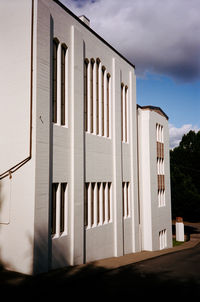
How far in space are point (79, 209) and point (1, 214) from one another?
3632mm

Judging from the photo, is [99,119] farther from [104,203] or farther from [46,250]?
[46,250]

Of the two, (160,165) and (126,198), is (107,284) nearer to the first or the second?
(126,198)

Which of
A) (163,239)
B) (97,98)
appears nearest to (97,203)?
(97,98)

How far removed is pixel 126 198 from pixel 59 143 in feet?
27.8

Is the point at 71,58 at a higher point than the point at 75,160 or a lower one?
higher

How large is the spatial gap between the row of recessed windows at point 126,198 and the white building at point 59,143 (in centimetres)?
6

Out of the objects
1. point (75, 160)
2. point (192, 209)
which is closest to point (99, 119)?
point (75, 160)

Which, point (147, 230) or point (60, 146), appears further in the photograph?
point (147, 230)

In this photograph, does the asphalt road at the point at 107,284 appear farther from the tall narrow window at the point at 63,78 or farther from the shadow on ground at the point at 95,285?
the tall narrow window at the point at 63,78

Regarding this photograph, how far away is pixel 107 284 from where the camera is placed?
9688 mm

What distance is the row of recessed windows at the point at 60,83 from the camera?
1249 cm

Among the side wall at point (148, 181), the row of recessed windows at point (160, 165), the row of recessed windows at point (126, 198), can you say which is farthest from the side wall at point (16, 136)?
the row of recessed windows at point (160, 165)

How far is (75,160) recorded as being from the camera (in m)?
13.2

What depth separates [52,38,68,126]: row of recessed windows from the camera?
12488 mm
